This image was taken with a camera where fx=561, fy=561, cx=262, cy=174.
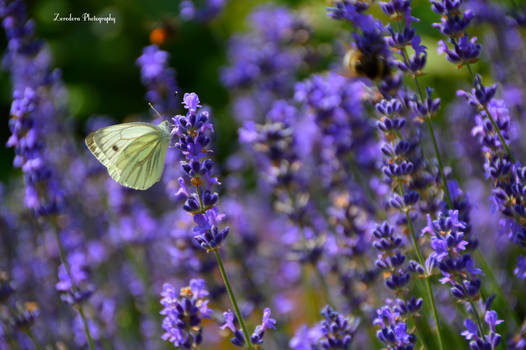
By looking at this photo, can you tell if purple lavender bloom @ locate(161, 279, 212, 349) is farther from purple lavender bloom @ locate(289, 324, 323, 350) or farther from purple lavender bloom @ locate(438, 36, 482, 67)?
purple lavender bloom @ locate(438, 36, 482, 67)

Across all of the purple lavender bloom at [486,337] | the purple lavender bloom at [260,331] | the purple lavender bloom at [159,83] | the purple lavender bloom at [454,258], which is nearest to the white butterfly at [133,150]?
the purple lavender bloom at [159,83]

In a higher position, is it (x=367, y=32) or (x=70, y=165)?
(x=70, y=165)

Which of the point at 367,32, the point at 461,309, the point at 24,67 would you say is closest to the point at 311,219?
the point at 461,309

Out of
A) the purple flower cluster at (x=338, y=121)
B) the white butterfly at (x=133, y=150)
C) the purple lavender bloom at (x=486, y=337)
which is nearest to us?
the purple lavender bloom at (x=486, y=337)

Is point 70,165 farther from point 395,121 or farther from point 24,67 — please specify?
point 395,121

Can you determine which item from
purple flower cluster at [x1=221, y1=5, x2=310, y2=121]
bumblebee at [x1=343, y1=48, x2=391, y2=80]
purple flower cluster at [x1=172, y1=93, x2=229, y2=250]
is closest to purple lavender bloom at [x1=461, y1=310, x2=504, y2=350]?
purple flower cluster at [x1=172, y1=93, x2=229, y2=250]

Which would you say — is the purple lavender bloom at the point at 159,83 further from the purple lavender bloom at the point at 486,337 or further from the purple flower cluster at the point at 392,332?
the purple lavender bloom at the point at 486,337

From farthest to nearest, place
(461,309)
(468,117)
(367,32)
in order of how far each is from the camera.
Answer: (468,117), (461,309), (367,32)
